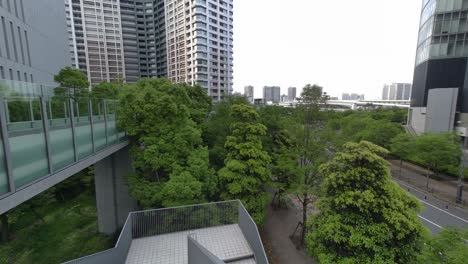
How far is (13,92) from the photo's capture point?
560cm

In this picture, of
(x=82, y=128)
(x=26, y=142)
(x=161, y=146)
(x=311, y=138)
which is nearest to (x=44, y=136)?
(x=26, y=142)

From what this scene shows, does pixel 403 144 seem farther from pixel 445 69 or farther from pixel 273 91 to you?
pixel 273 91

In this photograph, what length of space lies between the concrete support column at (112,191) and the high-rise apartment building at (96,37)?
209ft

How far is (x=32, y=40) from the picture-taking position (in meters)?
27.6

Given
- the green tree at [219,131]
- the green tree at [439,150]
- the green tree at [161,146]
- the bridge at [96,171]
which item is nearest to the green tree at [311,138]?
the bridge at [96,171]

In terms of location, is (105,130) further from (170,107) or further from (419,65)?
(419,65)

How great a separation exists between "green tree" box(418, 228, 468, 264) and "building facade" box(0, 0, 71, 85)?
112 feet

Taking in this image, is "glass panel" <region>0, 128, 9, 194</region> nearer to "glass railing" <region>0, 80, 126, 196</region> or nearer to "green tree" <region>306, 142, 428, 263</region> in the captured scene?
"glass railing" <region>0, 80, 126, 196</region>

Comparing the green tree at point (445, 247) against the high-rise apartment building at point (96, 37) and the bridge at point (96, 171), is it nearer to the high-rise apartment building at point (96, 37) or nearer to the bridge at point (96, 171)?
the bridge at point (96, 171)

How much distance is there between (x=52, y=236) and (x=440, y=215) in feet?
90.3

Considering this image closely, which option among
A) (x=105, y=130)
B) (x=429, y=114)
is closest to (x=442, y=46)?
(x=429, y=114)

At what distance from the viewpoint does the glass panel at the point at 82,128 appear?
780 cm

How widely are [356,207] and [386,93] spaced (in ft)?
508

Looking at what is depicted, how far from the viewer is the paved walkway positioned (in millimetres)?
11883
